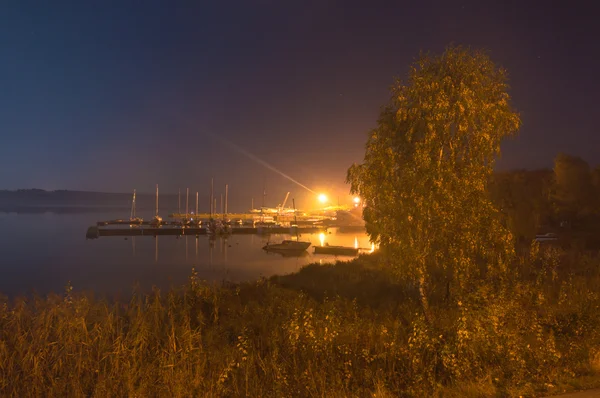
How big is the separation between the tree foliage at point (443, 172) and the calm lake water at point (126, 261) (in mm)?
23743

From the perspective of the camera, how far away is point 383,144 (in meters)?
8.76

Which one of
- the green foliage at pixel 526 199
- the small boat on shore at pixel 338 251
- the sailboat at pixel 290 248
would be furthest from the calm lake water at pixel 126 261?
the green foliage at pixel 526 199

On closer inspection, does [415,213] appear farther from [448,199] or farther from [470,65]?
[470,65]

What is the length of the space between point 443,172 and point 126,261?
5077 centimetres

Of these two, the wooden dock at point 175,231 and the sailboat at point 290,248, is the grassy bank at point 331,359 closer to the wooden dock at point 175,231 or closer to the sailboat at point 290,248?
the sailboat at point 290,248

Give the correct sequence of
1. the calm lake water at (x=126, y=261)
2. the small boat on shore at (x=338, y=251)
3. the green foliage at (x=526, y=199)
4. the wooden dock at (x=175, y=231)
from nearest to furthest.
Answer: the green foliage at (x=526, y=199) < the calm lake water at (x=126, y=261) < the small boat on shore at (x=338, y=251) < the wooden dock at (x=175, y=231)

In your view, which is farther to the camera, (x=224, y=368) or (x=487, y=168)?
(x=487, y=168)

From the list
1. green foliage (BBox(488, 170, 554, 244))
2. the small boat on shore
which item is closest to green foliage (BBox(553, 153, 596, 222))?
green foliage (BBox(488, 170, 554, 244))

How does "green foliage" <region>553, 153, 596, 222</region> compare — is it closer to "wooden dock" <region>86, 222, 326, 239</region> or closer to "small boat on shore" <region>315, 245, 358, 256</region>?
"small boat on shore" <region>315, 245, 358, 256</region>

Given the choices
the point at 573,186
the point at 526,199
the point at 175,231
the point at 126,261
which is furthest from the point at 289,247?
the point at 175,231

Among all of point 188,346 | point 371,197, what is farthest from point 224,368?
point 371,197

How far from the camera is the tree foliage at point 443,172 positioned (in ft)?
26.6

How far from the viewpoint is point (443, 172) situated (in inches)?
318

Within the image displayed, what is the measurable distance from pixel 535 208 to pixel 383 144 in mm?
32816
